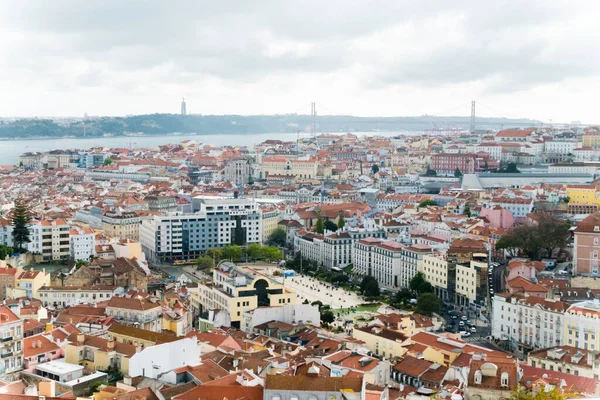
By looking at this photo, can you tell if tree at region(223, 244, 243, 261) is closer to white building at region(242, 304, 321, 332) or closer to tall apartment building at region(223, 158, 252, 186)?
white building at region(242, 304, 321, 332)

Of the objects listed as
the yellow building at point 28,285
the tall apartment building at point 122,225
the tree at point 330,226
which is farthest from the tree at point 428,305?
the tall apartment building at point 122,225

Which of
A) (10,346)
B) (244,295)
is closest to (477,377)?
(10,346)

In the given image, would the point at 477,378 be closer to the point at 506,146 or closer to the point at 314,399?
the point at 314,399

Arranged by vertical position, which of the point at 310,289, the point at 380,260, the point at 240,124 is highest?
the point at 240,124

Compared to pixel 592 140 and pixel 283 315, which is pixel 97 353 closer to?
pixel 283 315

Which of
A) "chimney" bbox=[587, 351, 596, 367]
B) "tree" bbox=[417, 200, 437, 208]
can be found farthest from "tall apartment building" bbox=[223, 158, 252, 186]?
"chimney" bbox=[587, 351, 596, 367]

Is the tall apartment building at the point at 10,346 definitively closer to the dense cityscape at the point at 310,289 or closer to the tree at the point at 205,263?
the dense cityscape at the point at 310,289

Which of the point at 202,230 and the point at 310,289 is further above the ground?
the point at 202,230
